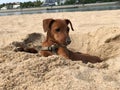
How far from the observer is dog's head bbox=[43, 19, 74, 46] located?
6.02m

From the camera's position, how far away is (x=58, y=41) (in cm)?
616

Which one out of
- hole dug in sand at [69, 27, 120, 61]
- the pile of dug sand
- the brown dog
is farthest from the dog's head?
hole dug in sand at [69, 27, 120, 61]

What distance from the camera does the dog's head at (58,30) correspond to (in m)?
6.02

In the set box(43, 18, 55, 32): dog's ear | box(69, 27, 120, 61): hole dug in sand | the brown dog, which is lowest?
box(69, 27, 120, 61): hole dug in sand

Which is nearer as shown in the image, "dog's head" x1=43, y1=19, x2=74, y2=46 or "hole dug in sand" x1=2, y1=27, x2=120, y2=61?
"dog's head" x1=43, y1=19, x2=74, y2=46

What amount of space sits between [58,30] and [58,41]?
19cm

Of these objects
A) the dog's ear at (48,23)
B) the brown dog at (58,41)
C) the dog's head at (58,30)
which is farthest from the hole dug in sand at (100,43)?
the dog's ear at (48,23)

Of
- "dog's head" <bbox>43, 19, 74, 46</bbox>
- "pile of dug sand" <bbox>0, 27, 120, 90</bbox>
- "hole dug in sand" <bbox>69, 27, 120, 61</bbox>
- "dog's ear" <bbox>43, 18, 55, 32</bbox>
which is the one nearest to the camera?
"pile of dug sand" <bbox>0, 27, 120, 90</bbox>

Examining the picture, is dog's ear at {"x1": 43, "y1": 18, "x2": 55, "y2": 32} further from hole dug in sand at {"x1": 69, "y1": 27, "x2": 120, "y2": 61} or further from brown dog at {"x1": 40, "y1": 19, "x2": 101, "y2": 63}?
hole dug in sand at {"x1": 69, "y1": 27, "x2": 120, "y2": 61}

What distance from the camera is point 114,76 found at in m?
4.66

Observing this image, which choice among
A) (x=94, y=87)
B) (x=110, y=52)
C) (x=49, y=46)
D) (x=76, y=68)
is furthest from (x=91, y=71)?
(x=110, y=52)

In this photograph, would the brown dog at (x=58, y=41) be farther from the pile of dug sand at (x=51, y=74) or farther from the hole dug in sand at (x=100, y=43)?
the hole dug in sand at (x=100, y=43)

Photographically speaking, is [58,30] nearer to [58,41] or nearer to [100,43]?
[58,41]

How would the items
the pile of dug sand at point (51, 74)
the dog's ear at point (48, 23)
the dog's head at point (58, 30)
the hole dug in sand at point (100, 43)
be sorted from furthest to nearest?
the hole dug in sand at point (100, 43) < the dog's ear at point (48, 23) < the dog's head at point (58, 30) < the pile of dug sand at point (51, 74)
